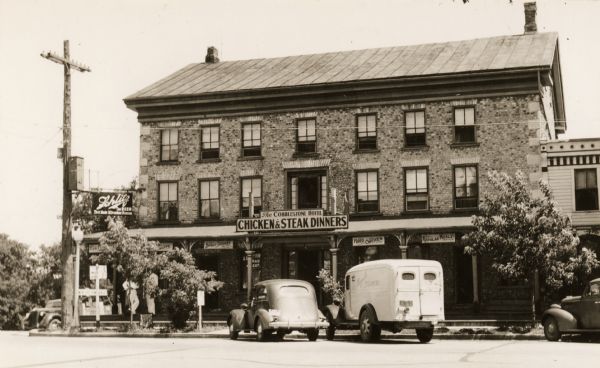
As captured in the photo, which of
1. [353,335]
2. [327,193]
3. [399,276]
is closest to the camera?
[399,276]

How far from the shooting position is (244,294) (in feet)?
114

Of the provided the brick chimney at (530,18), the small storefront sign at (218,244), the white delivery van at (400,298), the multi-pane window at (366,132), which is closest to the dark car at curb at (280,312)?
the white delivery van at (400,298)

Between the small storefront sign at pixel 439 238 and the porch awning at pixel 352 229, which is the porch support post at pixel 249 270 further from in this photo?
the small storefront sign at pixel 439 238

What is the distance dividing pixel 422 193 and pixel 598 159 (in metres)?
6.87

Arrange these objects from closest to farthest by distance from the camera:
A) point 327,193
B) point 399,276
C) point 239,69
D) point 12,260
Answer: point 399,276, point 327,193, point 239,69, point 12,260

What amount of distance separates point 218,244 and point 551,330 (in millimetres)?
15781

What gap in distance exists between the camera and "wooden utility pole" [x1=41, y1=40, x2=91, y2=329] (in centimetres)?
3047

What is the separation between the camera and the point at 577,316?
2220cm

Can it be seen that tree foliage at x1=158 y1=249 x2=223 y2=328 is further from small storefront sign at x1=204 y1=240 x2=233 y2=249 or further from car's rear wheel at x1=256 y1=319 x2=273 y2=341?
car's rear wheel at x1=256 y1=319 x2=273 y2=341

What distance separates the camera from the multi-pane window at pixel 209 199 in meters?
36.1

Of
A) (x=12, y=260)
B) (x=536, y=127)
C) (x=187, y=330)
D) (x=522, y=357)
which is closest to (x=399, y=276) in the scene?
(x=522, y=357)

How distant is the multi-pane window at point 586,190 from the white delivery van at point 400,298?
35.0ft

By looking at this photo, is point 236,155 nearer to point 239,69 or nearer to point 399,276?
point 239,69

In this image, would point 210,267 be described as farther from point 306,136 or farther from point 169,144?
point 306,136
